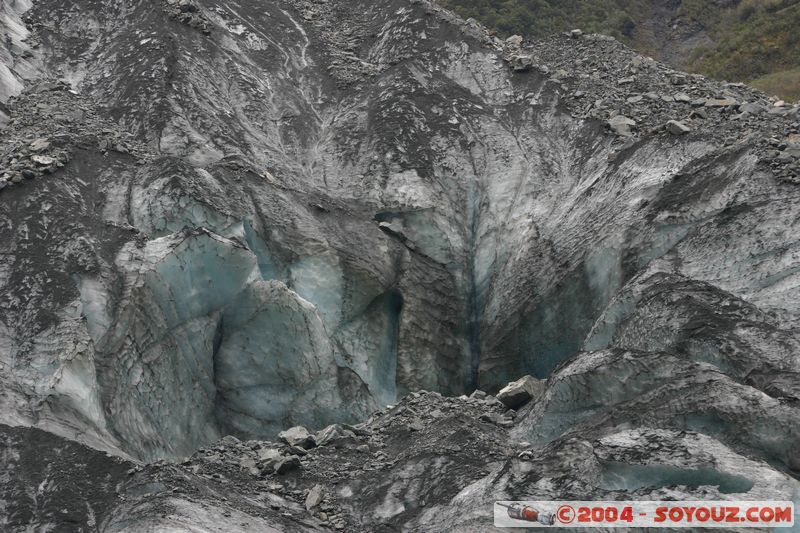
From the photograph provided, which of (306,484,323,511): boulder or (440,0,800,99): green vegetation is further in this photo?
(440,0,800,99): green vegetation

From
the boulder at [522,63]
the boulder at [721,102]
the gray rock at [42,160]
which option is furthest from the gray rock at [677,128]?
the gray rock at [42,160]

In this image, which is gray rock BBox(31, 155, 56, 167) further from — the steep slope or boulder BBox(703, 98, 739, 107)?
boulder BBox(703, 98, 739, 107)

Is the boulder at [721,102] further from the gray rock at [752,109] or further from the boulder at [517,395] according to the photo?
the boulder at [517,395]

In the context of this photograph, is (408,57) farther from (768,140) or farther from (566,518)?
(566,518)

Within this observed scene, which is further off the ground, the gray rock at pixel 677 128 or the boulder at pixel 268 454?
the gray rock at pixel 677 128

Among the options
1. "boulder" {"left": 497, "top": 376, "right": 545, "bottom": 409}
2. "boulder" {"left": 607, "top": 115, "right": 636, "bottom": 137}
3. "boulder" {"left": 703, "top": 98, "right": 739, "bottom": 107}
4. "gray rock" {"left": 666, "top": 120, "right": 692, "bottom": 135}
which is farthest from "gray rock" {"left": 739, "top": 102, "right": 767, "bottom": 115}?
"boulder" {"left": 497, "top": 376, "right": 545, "bottom": 409}

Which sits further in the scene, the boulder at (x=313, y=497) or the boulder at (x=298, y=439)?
the boulder at (x=298, y=439)
